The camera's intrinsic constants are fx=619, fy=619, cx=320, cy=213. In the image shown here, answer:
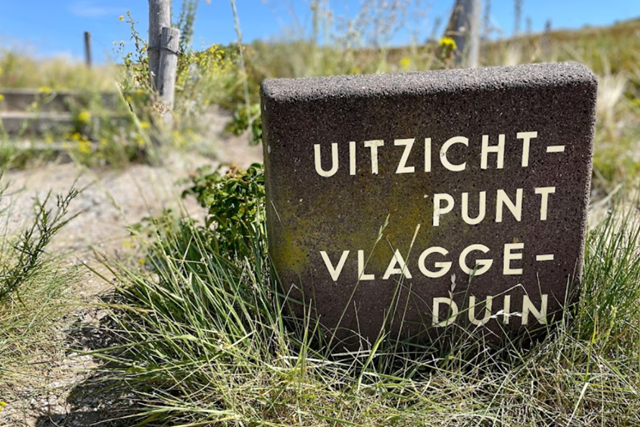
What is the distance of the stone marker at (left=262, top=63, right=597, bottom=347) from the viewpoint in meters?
2.17

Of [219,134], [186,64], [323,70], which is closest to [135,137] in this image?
[219,134]

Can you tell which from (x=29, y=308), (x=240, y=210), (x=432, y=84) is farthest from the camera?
(x=240, y=210)

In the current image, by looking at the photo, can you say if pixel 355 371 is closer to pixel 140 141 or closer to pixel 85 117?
pixel 140 141

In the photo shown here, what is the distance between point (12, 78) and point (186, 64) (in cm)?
676

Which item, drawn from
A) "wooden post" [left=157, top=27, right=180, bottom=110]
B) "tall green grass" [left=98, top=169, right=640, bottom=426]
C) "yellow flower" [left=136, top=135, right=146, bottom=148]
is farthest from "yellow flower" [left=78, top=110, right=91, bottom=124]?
"tall green grass" [left=98, top=169, right=640, bottom=426]

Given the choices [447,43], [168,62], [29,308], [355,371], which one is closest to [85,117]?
[447,43]

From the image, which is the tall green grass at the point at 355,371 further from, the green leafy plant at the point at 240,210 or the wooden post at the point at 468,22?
the wooden post at the point at 468,22

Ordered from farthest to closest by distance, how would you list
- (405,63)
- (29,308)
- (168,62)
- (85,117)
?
(85,117) → (405,63) → (168,62) → (29,308)

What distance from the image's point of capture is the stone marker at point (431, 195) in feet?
7.13

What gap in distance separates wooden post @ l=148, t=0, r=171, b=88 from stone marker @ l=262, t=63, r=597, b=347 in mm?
606

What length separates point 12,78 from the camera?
27.2ft

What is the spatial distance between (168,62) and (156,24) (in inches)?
6.1

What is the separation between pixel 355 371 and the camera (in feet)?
7.62

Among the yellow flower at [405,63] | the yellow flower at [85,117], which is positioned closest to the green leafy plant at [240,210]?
the yellow flower at [405,63]
